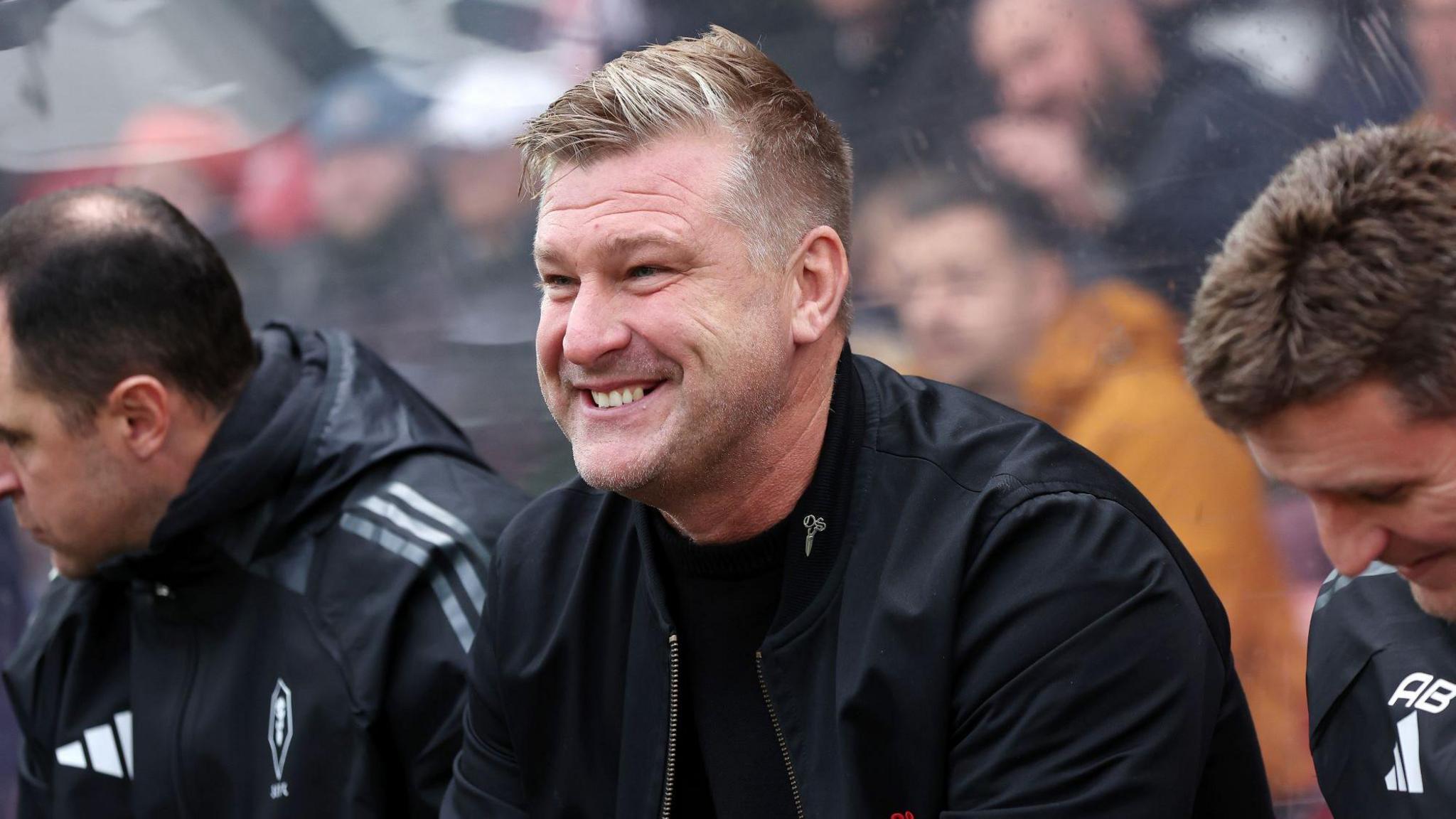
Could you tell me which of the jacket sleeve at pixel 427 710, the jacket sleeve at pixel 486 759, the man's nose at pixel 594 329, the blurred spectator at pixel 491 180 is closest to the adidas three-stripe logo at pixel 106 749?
the jacket sleeve at pixel 427 710

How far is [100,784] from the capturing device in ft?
9.37

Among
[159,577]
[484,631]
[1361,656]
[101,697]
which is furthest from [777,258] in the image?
[101,697]

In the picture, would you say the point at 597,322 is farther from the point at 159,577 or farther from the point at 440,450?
the point at 159,577

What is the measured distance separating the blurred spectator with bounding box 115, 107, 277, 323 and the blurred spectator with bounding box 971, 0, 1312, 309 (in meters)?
1.85

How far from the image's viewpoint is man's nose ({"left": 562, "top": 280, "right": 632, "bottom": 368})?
209 centimetres

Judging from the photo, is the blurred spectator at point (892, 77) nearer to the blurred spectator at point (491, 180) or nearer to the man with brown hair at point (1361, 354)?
the blurred spectator at point (491, 180)

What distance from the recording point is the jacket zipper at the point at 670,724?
2.12m

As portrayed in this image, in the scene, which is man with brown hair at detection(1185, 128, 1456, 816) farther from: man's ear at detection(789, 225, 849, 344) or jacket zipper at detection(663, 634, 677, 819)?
jacket zipper at detection(663, 634, 677, 819)

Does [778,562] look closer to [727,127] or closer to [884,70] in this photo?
[727,127]

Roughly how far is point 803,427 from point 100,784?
161cm

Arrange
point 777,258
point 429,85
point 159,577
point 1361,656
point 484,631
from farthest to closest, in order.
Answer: point 429,85, point 159,577, point 484,631, point 777,258, point 1361,656

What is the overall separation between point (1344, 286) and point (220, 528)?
1.98 meters

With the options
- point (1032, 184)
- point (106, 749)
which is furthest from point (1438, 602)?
point (106, 749)

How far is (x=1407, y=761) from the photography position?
188 centimetres
